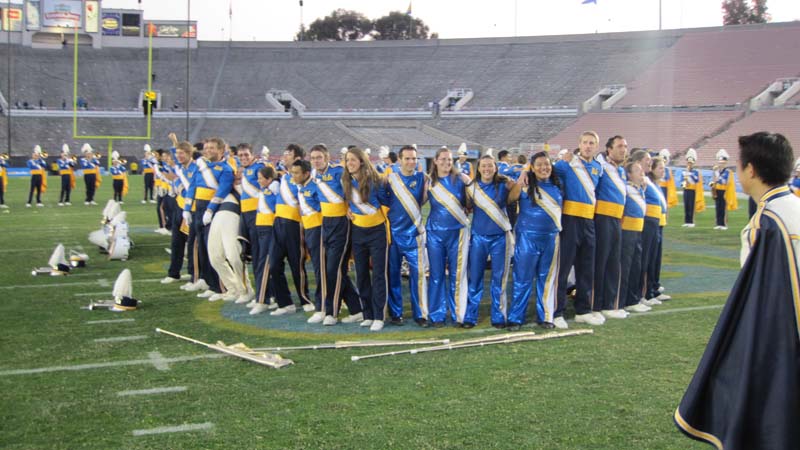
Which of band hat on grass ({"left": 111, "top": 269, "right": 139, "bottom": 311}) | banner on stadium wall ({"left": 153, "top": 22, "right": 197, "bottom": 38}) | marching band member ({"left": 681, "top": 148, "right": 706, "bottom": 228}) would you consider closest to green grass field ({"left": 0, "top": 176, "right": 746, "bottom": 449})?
band hat on grass ({"left": 111, "top": 269, "right": 139, "bottom": 311})

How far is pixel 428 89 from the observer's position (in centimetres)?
4988

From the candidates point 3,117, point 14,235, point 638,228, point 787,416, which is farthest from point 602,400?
point 3,117

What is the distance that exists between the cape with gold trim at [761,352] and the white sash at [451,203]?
13.0 feet

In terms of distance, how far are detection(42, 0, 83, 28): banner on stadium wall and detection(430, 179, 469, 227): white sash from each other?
2146 inches

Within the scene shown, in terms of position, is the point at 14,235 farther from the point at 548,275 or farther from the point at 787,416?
the point at 787,416

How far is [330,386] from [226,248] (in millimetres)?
3666

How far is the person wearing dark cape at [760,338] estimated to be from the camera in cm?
290

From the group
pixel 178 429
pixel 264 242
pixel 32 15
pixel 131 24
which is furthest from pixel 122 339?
pixel 32 15

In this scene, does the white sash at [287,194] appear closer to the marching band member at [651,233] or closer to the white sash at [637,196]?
the white sash at [637,196]

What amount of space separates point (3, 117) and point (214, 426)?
45770mm

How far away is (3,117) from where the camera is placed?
144 ft

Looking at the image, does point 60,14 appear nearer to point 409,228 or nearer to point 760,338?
point 409,228

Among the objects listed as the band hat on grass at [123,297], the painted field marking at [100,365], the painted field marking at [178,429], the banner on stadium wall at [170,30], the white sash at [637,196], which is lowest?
the painted field marking at [178,429]

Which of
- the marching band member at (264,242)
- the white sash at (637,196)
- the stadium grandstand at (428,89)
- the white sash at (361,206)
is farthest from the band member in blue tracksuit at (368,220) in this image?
the stadium grandstand at (428,89)
